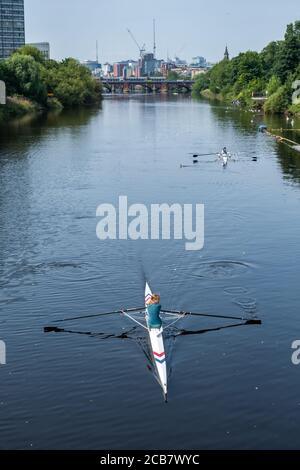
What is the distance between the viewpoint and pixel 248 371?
24.2 meters

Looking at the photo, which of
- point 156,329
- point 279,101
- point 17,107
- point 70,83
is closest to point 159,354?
point 156,329

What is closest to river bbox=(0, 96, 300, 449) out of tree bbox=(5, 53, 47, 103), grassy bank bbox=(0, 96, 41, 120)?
grassy bank bbox=(0, 96, 41, 120)

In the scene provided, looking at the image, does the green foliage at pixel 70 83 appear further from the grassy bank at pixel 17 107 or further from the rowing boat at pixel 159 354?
the rowing boat at pixel 159 354

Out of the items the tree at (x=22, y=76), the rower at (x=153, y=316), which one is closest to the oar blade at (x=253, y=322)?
the rower at (x=153, y=316)

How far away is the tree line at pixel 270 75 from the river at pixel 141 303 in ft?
248

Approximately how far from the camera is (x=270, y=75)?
177 metres

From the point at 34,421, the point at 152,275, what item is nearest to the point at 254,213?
the point at 152,275

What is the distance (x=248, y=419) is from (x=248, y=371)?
126 inches

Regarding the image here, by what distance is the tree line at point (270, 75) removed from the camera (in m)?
134

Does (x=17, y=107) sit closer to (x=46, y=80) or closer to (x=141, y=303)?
(x=46, y=80)

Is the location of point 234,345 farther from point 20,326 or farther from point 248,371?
point 20,326

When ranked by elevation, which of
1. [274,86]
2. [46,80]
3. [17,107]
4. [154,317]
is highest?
[46,80]

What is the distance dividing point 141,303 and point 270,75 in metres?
157

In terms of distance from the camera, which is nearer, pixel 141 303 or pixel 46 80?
pixel 141 303
